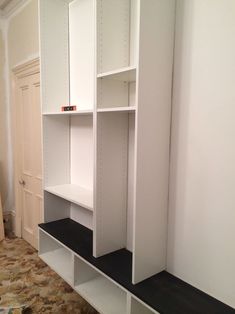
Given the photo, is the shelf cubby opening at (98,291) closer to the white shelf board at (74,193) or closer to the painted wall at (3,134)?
the white shelf board at (74,193)

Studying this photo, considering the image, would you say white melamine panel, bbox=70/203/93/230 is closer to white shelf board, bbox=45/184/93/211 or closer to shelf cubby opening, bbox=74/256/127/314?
white shelf board, bbox=45/184/93/211

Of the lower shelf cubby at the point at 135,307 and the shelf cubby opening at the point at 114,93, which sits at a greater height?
the shelf cubby opening at the point at 114,93

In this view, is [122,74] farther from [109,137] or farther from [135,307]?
[135,307]

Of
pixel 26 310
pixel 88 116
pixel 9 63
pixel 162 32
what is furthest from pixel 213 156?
pixel 9 63

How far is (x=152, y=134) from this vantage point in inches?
58.7

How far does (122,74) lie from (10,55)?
2.56 m

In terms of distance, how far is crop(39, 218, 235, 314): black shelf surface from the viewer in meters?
1.37

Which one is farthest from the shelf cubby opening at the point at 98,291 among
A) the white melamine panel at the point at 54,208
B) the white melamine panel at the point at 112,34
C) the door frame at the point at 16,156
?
the door frame at the point at 16,156

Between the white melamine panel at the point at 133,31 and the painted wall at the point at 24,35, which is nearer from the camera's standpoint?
the white melamine panel at the point at 133,31

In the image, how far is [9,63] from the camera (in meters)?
3.51

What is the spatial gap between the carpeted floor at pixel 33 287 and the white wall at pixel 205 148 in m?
1.25

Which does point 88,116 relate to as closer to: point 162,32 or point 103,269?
point 162,32

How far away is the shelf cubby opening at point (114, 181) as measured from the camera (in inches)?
68.7

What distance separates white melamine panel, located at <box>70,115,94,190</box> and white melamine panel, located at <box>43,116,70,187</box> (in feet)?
0.18
